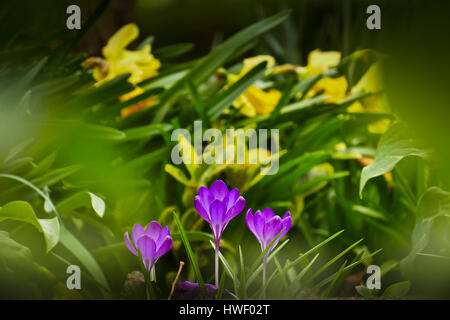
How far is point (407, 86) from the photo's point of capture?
47 cm

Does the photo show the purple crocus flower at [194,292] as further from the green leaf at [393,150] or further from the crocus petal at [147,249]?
the green leaf at [393,150]

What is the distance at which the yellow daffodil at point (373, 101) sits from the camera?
0.66m

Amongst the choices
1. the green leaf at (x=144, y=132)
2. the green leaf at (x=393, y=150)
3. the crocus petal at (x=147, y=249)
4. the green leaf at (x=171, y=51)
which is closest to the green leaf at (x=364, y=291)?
the green leaf at (x=393, y=150)

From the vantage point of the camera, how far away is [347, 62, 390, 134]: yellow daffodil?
0.66 metres

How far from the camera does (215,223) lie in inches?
16.4

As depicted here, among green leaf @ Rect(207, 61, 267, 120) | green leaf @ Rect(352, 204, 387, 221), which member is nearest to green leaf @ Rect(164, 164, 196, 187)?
green leaf @ Rect(207, 61, 267, 120)

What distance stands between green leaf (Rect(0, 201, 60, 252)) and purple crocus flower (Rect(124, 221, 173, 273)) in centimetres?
8

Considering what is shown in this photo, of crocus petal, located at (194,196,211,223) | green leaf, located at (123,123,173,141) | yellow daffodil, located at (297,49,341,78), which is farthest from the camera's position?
yellow daffodil, located at (297,49,341,78)

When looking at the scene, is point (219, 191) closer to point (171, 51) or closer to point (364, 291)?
point (364, 291)

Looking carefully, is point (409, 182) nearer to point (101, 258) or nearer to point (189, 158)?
point (189, 158)

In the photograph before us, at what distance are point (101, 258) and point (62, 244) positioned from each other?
6 cm

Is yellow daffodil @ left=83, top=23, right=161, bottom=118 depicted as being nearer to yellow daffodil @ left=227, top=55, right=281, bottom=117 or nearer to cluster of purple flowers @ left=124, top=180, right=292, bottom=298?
yellow daffodil @ left=227, top=55, right=281, bottom=117

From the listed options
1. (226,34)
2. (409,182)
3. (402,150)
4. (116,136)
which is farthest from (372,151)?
(226,34)

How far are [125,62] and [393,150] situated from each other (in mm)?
435
